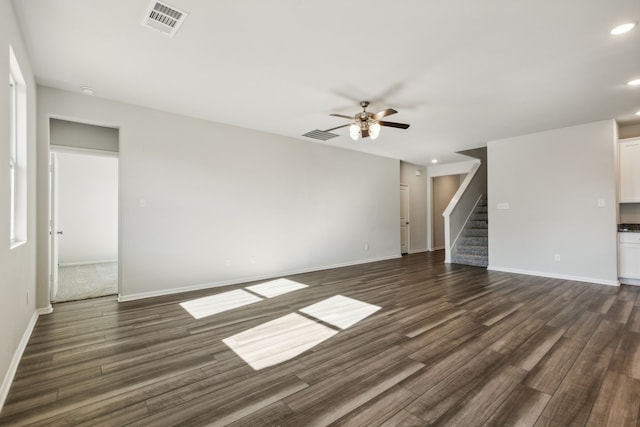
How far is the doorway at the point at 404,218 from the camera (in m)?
8.80

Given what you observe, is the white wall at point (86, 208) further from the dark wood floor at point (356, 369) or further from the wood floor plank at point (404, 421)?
the wood floor plank at point (404, 421)

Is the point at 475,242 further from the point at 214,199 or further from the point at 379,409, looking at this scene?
the point at 379,409

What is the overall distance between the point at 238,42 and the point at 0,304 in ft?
8.89

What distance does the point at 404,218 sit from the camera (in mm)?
8883

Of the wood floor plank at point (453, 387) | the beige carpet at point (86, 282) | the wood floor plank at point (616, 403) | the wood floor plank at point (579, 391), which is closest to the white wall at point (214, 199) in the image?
the beige carpet at point (86, 282)

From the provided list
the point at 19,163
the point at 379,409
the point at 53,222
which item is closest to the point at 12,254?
the point at 19,163

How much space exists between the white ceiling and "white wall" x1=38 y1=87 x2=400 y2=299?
38 centimetres

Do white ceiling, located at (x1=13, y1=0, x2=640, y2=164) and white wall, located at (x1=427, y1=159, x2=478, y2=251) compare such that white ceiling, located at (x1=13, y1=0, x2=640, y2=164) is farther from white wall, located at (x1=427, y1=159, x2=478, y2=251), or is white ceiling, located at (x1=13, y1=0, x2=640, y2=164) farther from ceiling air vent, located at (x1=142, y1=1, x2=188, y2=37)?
white wall, located at (x1=427, y1=159, x2=478, y2=251)

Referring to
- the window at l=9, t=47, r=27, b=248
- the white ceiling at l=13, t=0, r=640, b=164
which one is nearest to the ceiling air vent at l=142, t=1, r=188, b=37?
the white ceiling at l=13, t=0, r=640, b=164

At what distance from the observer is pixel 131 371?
2.27 m

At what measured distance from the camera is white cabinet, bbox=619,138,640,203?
4875mm

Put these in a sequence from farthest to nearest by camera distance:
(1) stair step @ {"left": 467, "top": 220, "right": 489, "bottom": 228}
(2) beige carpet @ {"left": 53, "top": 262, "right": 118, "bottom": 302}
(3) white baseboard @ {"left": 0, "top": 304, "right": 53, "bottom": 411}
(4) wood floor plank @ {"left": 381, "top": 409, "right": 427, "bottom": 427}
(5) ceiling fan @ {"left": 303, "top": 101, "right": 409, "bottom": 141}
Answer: (1) stair step @ {"left": 467, "top": 220, "right": 489, "bottom": 228} < (2) beige carpet @ {"left": 53, "top": 262, "right": 118, "bottom": 302} < (5) ceiling fan @ {"left": 303, "top": 101, "right": 409, "bottom": 141} < (3) white baseboard @ {"left": 0, "top": 304, "right": 53, "bottom": 411} < (4) wood floor plank @ {"left": 381, "top": 409, "right": 427, "bottom": 427}

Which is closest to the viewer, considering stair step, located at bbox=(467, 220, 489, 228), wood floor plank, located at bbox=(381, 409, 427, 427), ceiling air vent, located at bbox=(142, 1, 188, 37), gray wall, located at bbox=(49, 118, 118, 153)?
wood floor plank, located at bbox=(381, 409, 427, 427)

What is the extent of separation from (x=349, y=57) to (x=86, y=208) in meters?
7.86
